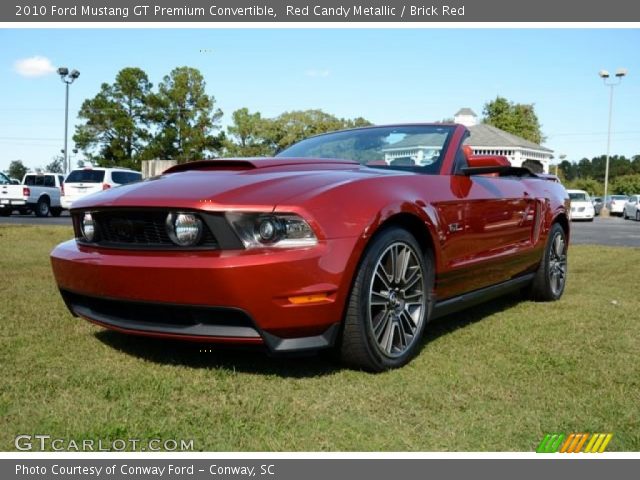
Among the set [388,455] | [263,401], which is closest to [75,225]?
[263,401]

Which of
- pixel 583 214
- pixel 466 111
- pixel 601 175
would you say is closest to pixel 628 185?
pixel 466 111

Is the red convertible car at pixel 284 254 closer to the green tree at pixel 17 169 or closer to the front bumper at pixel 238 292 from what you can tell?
the front bumper at pixel 238 292

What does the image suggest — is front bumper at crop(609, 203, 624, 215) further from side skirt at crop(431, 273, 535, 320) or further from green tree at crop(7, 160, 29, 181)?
green tree at crop(7, 160, 29, 181)

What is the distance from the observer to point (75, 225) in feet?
11.1

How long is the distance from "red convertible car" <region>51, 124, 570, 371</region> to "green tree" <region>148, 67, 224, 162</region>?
4640cm

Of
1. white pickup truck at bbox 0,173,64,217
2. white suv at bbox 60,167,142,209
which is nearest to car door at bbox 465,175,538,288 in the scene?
white suv at bbox 60,167,142,209

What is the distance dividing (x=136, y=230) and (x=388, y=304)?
1.32 meters

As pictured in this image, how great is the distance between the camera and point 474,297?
13.3 ft

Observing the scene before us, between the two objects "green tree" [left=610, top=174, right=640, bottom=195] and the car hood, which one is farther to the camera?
"green tree" [left=610, top=174, right=640, bottom=195]

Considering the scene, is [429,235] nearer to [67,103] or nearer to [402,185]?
[402,185]

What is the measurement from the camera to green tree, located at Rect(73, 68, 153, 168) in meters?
47.8

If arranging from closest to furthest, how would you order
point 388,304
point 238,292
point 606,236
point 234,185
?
point 238,292 → point 234,185 → point 388,304 → point 606,236

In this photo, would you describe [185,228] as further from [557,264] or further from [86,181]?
[86,181]
